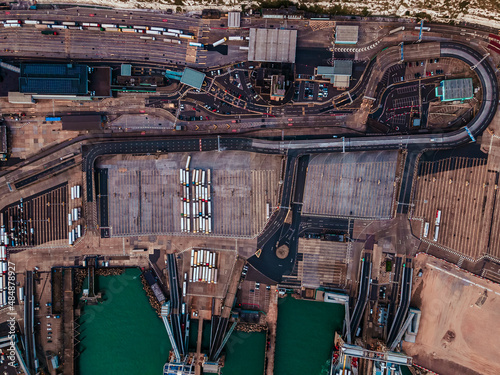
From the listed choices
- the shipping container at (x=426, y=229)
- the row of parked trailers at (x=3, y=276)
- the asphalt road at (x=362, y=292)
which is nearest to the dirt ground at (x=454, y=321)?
the shipping container at (x=426, y=229)

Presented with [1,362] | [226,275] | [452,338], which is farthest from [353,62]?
[1,362]

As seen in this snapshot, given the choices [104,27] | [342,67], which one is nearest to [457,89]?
[342,67]

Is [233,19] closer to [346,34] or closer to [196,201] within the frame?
[346,34]

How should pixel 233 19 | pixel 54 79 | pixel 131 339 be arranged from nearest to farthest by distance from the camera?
1. pixel 54 79
2. pixel 233 19
3. pixel 131 339

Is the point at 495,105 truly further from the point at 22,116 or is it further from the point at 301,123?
the point at 22,116

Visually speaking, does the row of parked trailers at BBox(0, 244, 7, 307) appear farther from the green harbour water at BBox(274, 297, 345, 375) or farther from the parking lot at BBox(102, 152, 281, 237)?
the green harbour water at BBox(274, 297, 345, 375)

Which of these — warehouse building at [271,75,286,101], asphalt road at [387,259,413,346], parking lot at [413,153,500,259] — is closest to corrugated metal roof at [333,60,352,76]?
warehouse building at [271,75,286,101]

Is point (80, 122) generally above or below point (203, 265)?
above
